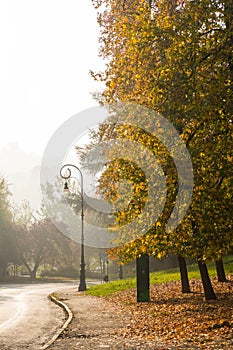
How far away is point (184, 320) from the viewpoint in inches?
525

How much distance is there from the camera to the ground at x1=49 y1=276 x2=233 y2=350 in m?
10.6

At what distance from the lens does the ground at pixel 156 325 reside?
1055 centimetres

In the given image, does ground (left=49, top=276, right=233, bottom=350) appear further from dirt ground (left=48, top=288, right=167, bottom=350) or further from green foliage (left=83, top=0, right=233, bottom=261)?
A: green foliage (left=83, top=0, right=233, bottom=261)

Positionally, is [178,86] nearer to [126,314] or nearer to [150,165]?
[150,165]

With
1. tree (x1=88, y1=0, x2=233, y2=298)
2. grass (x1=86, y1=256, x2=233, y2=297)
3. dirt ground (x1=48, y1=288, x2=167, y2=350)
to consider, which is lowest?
dirt ground (x1=48, y1=288, x2=167, y2=350)

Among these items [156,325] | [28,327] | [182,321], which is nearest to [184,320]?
[182,321]

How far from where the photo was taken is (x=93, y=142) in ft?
119

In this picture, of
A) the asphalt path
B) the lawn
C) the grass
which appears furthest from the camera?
the grass

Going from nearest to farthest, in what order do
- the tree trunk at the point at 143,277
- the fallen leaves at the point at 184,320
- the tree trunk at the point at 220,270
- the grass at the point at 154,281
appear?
the fallen leaves at the point at 184,320 < the tree trunk at the point at 143,277 < the tree trunk at the point at 220,270 < the grass at the point at 154,281

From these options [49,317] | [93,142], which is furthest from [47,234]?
[49,317]

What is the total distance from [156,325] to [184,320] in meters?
0.79

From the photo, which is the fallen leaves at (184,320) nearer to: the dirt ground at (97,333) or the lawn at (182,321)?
the lawn at (182,321)

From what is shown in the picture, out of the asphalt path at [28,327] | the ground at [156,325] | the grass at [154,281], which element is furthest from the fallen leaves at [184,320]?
the grass at [154,281]

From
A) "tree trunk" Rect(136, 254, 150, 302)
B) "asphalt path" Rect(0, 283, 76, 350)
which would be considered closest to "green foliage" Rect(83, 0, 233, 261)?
"asphalt path" Rect(0, 283, 76, 350)
